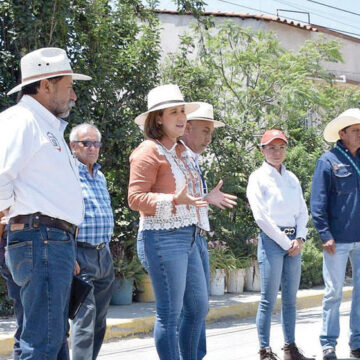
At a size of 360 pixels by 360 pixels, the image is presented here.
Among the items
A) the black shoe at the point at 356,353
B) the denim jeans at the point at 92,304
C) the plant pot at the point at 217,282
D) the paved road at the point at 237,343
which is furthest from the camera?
the plant pot at the point at 217,282

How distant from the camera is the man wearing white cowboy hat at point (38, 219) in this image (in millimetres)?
3895

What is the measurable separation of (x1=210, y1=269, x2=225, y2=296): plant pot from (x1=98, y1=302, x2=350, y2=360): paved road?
1.41 meters

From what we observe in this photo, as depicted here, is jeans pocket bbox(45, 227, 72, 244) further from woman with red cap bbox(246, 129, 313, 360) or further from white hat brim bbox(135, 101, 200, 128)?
woman with red cap bbox(246, 129, 313, 360)

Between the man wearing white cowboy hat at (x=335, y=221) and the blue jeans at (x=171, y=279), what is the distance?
1.83m

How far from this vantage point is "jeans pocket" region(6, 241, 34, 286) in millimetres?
3900

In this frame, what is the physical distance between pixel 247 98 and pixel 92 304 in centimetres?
922

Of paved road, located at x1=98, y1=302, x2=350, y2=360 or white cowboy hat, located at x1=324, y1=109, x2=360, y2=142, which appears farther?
paved road, located at x1=98, y1=302, x2=350, y2=360

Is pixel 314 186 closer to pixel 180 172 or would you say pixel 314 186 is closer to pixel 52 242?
pixel 180 172

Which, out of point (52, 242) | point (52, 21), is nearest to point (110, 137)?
point (52, 21)

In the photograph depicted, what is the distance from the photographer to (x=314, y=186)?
6.70 meters

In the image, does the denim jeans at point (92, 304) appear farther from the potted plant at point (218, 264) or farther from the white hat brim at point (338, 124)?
the potted plant at point (218, 264)

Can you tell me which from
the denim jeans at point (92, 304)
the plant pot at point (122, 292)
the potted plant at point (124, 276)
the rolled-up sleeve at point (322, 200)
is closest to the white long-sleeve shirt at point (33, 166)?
the denim jeans at point (92, 304)

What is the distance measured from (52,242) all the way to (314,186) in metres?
3.33

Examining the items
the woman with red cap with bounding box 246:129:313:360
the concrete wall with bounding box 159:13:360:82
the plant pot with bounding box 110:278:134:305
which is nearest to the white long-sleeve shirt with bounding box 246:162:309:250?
the woman with red cap with bounding box 246:129:313:360
